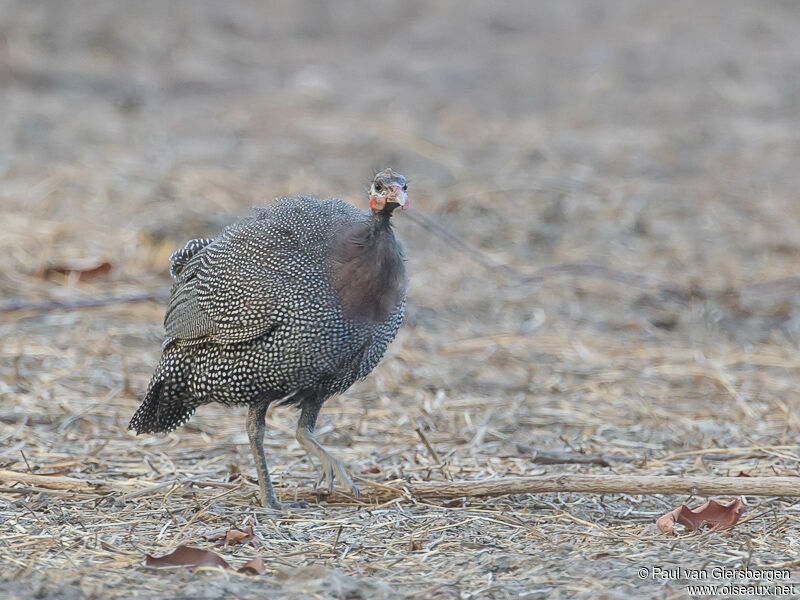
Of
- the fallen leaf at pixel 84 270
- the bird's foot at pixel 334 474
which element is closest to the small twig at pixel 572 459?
the bird's foot at pixel 334 474

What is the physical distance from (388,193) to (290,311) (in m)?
0.50

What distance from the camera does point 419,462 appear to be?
4570 millimetres

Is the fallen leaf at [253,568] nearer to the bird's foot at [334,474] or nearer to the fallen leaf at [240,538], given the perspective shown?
the fallen leaf at [240,538]

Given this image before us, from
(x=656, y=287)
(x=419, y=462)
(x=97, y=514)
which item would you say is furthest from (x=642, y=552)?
(x=656, y=287)

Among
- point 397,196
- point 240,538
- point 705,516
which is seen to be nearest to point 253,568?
point 240,538

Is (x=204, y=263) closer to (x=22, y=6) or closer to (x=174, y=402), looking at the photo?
(x=174, y=402)

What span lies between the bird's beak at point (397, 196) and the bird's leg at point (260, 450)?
850mm

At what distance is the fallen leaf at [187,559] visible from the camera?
333 cm

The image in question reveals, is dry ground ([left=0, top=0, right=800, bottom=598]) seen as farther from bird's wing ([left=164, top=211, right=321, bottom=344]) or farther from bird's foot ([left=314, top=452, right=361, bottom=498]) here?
bird's wing ([left=164, top=211, right=321, bottom=344])

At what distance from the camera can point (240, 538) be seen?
3639mm

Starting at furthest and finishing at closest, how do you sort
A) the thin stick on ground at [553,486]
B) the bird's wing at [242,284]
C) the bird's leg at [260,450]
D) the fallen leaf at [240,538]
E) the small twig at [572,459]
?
the small twig at [572,459] < the bird's leg at [260,450] < the bird's wing at [242,284] < the thin stick on ground at [553,486] < the fallen leaf at [240,538]

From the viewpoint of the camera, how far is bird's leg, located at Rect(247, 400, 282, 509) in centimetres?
412

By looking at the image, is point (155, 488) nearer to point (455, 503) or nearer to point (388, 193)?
point (455, 503)

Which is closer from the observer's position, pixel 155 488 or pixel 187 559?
pixel 187 559
